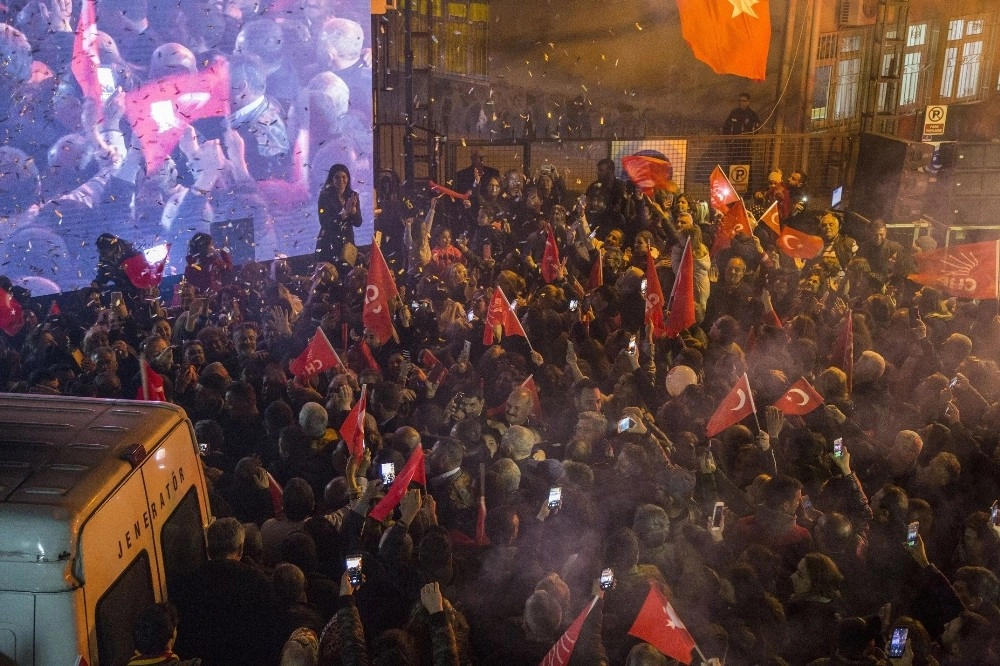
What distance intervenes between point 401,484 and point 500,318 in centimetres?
285

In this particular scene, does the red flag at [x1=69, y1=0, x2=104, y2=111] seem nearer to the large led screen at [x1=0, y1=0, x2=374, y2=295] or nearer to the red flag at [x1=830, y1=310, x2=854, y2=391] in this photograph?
the large led screen at [x1=0, y1=0, x2=374, y2=295]

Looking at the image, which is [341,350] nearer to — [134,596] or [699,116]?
[134,596]

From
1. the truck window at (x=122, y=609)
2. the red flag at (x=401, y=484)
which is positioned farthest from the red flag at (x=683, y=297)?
the truck window at (x=122, y=609)

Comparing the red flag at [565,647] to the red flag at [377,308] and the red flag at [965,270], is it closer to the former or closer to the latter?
the red flag at [377,308]

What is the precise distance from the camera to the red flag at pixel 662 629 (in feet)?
12.5

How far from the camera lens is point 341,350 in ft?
24.9

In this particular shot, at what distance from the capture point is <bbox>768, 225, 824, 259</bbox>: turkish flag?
960 centimetres

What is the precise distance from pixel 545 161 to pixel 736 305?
6591 millimetres

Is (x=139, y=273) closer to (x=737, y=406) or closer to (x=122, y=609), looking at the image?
(x=122, y=609)

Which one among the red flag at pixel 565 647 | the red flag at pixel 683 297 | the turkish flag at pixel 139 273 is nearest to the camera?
the red flag at pixel 565 647

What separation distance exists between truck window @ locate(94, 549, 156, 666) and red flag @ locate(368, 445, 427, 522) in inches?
51.8

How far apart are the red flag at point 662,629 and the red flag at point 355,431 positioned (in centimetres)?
209

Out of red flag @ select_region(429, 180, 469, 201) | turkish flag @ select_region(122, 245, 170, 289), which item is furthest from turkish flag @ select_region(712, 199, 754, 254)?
turkish flag @ select_region(122, 245, 170, 289)

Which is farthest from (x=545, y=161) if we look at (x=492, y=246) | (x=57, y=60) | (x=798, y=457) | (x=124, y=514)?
(x=124, y=514)
